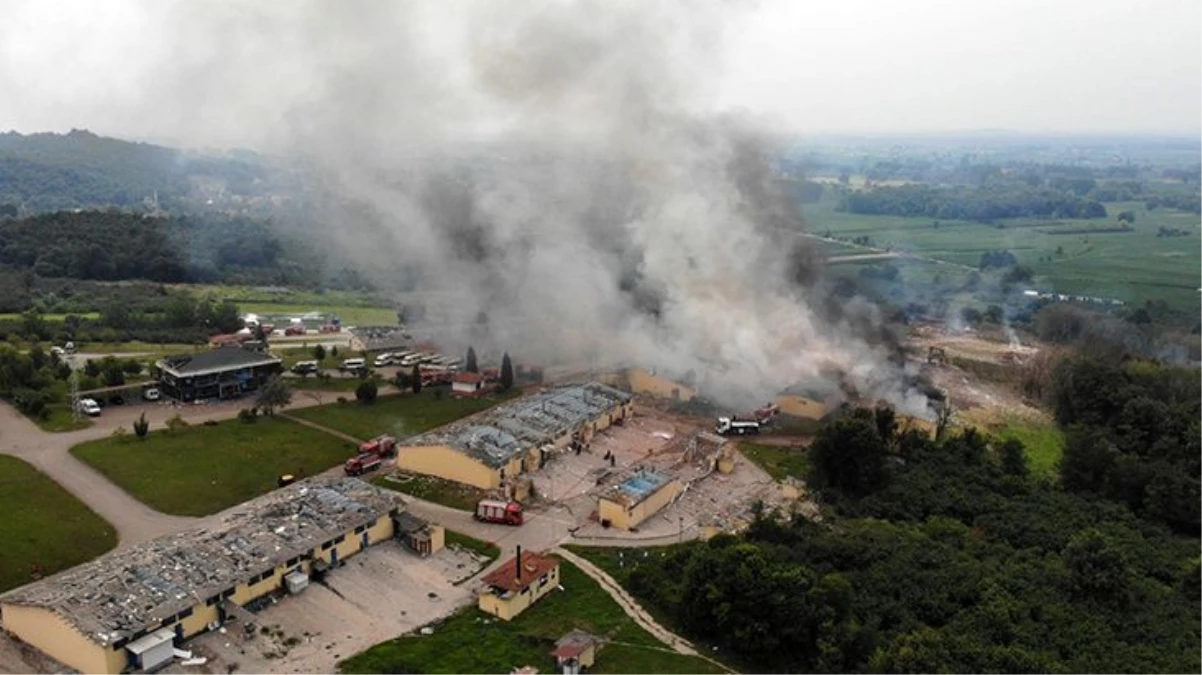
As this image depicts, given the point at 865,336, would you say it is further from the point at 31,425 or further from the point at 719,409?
the point at 31,425

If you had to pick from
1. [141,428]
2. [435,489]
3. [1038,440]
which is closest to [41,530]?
[141,428]

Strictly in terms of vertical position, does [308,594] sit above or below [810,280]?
below

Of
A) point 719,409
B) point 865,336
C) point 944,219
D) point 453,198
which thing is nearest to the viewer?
point 719,409

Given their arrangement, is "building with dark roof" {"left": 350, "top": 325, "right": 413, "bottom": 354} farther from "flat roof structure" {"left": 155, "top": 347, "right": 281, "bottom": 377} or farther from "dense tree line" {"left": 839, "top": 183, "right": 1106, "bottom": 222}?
"dense tree line" {"left": 839, "top": 183, "right": 1106, "bottom": 222}

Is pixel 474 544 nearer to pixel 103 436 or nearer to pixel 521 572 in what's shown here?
pixel 521 572

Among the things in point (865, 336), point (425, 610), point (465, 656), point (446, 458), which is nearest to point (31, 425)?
point (446, 458)

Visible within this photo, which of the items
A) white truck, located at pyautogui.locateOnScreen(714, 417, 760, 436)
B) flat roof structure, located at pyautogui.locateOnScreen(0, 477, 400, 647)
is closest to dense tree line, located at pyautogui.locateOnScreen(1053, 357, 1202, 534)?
white truck, located at pyautogui.locateOnScreen(714, 417, 760, 436)

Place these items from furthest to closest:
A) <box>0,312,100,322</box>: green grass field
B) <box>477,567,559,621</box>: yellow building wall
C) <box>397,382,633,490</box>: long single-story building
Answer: <box>0,312,100,322</box>: green grass field
<box>397,382,633,490</box>: long single-story building
<box>477,567,559,621</box>: yellow building wall
